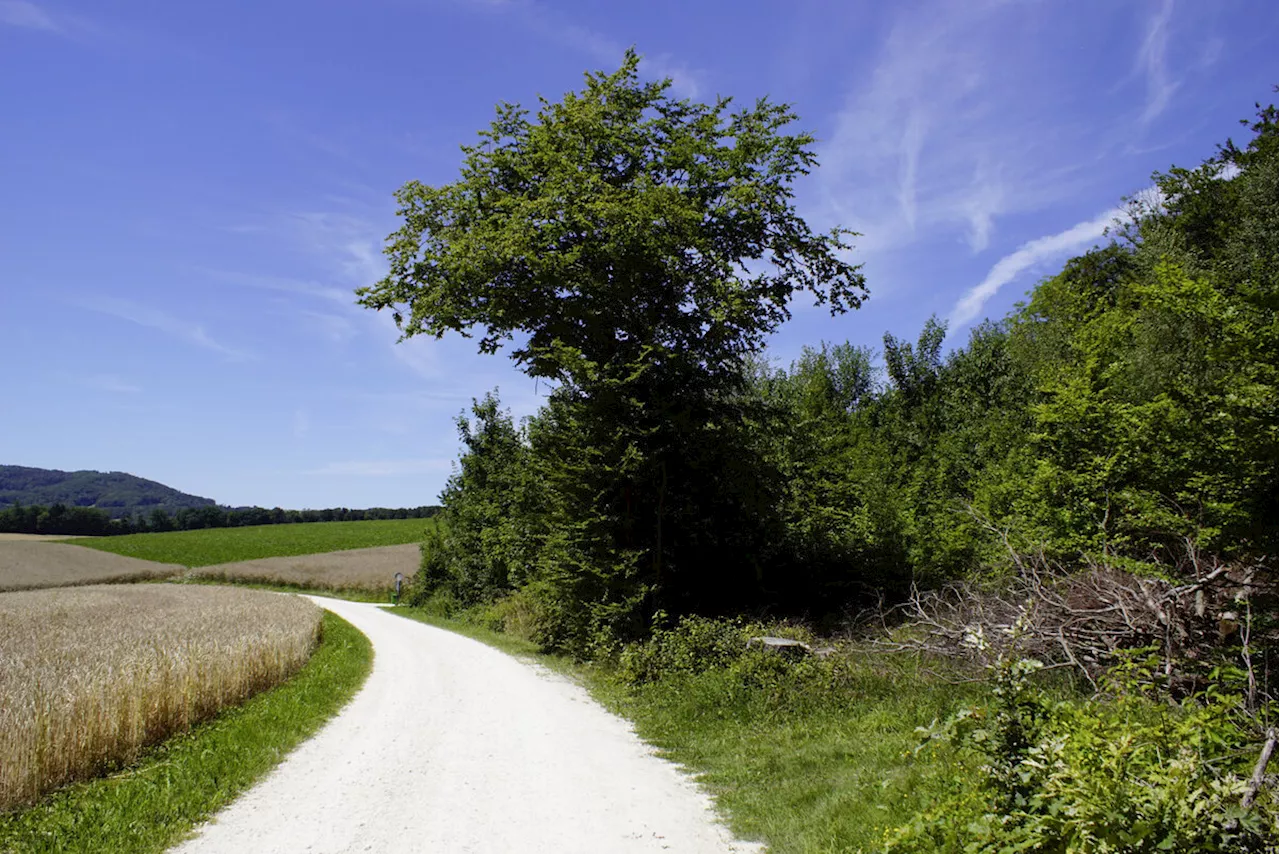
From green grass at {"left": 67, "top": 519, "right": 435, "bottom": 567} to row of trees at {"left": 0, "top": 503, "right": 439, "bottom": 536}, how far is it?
9999 mm

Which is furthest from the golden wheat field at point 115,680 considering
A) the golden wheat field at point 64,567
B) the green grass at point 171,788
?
the golden wheat field at point 64,567

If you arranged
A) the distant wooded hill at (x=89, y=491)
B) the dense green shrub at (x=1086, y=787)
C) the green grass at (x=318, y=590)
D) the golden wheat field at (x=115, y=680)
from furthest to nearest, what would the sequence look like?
the distant wooded hill at (x=89, y=491)
the green grass at (x=318, y=590)
the golden wheat field at (x=115, y=680)
the dense green shrub at (x=1086, y=787)

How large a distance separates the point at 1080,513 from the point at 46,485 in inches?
9301

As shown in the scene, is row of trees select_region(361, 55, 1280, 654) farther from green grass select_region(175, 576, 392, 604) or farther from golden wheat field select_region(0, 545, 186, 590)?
golden wheat field select_region(0, 545, 186, 590)

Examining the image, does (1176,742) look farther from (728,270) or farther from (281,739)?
(728,270)

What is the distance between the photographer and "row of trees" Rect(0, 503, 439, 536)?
9238 centimetres

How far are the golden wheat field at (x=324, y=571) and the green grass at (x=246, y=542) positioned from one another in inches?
257

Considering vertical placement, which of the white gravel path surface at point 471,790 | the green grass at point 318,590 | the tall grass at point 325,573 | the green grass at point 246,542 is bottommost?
the green grass at point 318,590

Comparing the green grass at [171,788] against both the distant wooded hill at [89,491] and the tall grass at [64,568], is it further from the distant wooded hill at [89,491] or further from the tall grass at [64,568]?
the distant wooded hill at [89,491]

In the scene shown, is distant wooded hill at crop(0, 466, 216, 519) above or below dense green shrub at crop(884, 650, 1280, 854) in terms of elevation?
above

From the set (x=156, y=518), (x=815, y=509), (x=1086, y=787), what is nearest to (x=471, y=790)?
(x=1086, y=787)

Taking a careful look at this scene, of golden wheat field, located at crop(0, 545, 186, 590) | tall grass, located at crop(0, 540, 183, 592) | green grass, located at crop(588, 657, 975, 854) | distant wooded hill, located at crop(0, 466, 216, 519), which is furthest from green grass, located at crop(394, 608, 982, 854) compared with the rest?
distant wooded hill, located at crop(0, 466, 216, 519)

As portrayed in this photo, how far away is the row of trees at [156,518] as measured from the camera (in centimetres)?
9238

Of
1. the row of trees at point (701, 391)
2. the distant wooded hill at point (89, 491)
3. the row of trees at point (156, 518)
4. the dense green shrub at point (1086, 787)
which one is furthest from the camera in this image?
the distant wooded hill at point (89, 491)
